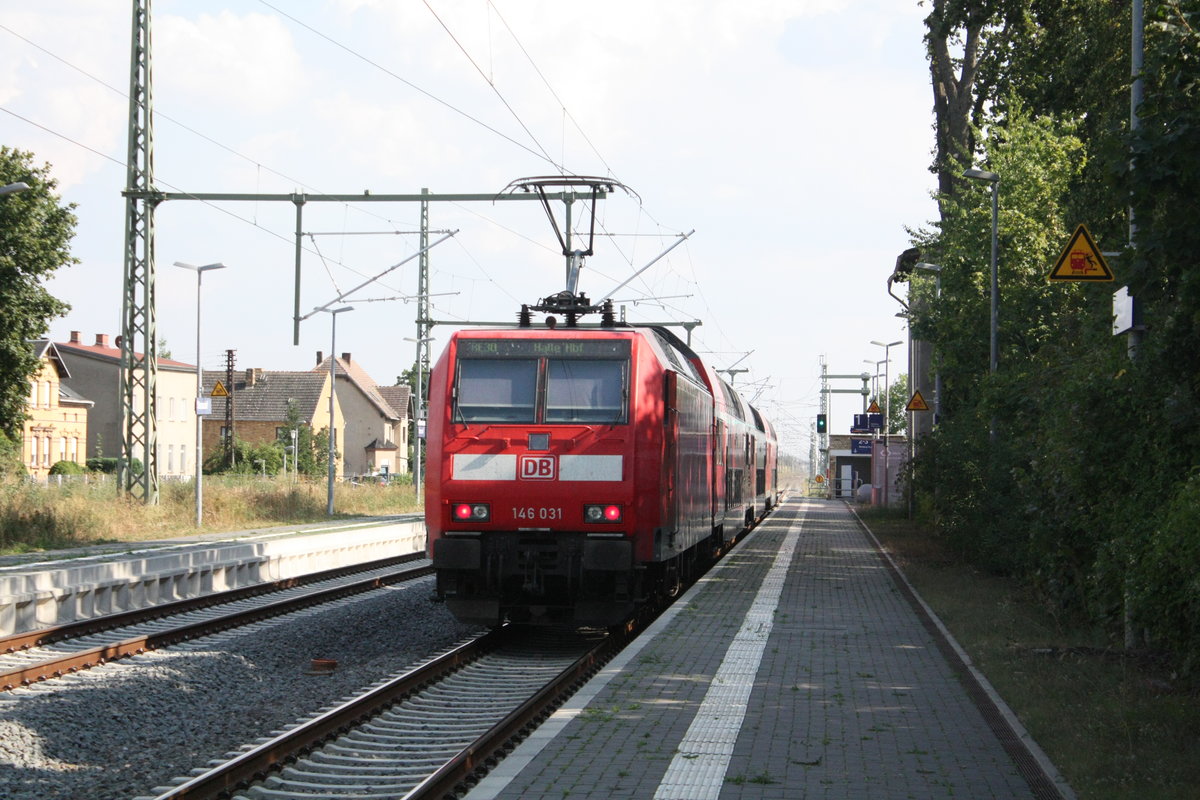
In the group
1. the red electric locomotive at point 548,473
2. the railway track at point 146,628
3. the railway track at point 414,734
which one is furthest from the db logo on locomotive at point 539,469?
→ the railway track at point 146,628

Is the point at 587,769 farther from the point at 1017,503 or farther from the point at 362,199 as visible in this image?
the point at 362,199

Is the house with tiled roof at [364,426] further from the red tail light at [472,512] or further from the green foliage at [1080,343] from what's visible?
the red tail light at [472,512]

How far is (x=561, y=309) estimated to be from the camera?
16.5 m

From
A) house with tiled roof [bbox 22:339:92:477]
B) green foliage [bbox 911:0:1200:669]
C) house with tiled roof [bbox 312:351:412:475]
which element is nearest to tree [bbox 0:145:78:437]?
green foliage [bbox 911:0:1200:669]

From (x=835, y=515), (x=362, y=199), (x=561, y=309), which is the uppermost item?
(x=362, y=199)

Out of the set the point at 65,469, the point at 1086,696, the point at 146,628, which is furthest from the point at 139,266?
the point at 65,469

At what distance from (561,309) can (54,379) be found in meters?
60.8

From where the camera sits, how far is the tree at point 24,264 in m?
34.2

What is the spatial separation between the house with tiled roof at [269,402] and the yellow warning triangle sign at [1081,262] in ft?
270

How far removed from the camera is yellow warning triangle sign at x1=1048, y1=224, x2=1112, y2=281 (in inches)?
568

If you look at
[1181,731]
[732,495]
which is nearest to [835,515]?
[732,495]

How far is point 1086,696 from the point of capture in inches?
400

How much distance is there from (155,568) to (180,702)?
8972mm

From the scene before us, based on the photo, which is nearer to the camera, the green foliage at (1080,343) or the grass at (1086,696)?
the grass at (1086,696)
